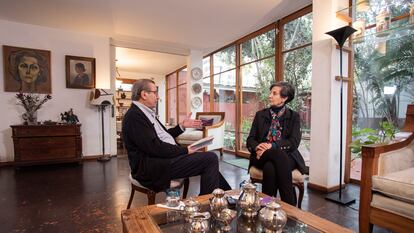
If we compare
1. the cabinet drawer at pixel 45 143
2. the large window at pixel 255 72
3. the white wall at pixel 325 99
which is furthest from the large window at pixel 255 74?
the cabinet drawer at pixel 45 143

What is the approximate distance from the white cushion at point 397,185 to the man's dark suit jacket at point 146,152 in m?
1.35

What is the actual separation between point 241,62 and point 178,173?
3643 millimetres

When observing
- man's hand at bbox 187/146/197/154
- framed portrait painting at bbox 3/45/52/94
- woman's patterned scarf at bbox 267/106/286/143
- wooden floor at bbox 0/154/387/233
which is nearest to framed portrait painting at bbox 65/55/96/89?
framed portrait painting at bbox 3/45/52/94

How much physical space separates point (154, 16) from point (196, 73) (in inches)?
86.5

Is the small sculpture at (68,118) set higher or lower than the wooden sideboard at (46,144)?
higher

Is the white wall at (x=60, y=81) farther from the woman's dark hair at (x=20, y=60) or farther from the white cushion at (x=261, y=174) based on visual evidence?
the white cushion at (x=261, y=174)

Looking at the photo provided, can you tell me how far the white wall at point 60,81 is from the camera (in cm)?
377

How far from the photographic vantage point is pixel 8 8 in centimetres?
330

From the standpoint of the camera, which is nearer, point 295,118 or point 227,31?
point 295,118

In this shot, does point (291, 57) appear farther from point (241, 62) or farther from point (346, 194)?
point (346, 194)

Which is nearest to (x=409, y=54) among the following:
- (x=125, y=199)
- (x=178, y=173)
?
(x=178, y=173)

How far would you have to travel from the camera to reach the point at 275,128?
1.96 m

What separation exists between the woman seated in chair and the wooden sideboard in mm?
3249

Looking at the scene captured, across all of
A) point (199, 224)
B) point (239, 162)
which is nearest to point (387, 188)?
point (199, 224)
